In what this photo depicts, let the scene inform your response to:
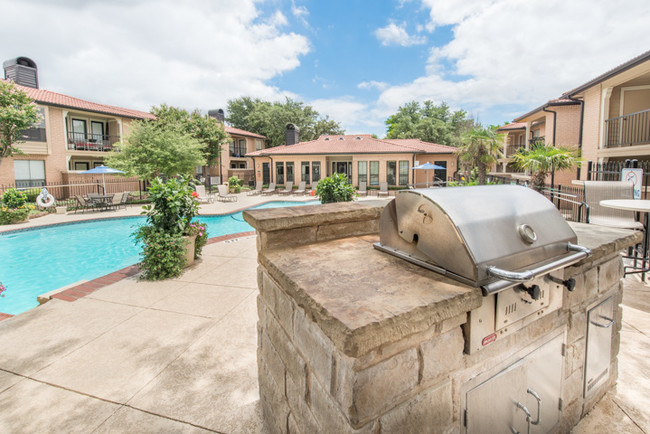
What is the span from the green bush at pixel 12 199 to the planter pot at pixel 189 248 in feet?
42.4

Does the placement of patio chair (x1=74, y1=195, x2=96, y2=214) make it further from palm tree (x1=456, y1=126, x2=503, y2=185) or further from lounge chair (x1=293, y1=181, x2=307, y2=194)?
palm tree (x1=456, y1=126, x2=503, y2=185)

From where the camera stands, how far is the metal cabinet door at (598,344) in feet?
6.89

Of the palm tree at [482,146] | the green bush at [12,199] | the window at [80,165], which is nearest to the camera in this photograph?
the green bush at [12,199]

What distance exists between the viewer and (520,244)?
146cm

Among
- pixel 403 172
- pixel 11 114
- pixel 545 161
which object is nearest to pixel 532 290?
pixel 545 161

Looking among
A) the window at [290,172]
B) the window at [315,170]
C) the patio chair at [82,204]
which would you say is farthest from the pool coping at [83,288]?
the window at [290,172]

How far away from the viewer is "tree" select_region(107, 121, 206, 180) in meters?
19.8

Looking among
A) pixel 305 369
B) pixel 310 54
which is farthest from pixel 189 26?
pixel 310 54

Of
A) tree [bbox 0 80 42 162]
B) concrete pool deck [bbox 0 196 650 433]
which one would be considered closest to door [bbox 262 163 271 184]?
tree [bbox 0 80 42 162]

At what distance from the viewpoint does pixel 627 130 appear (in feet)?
40.2

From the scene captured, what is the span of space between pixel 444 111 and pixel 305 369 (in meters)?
49.8

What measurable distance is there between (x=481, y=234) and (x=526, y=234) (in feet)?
0.97

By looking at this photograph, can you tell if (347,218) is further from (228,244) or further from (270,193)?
(270,193)

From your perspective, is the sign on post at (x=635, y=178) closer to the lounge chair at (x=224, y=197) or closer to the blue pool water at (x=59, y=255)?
the blue pool water at (x=59, y=255)
